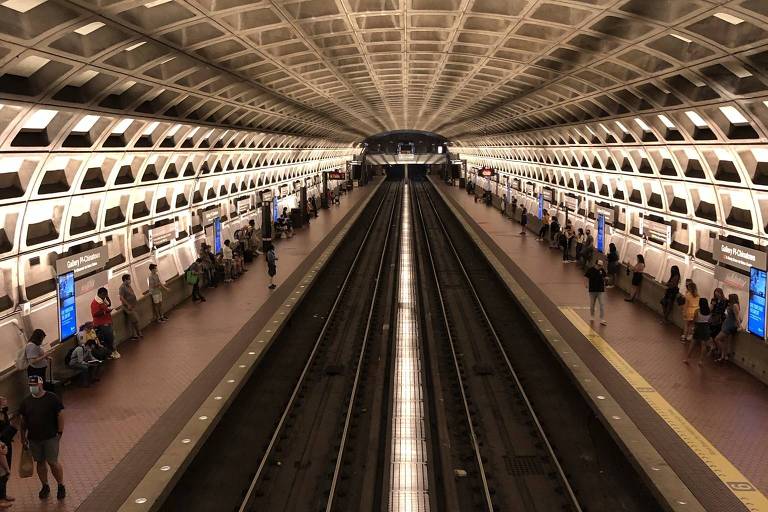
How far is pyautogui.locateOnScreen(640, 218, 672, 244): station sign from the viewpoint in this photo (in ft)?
52.4

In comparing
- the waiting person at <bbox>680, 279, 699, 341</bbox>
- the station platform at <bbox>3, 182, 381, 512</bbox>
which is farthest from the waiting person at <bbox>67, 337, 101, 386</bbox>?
the waiting person at <bbox>680, 279, 699, 341</bbox>

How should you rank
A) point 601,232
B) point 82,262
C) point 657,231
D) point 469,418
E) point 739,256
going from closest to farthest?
1. point 469,418
2. point 739,256
3. point 82,262
4. point 657,231
5. point 601,232

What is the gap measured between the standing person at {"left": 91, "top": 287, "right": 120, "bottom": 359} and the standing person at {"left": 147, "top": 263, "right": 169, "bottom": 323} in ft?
6.80

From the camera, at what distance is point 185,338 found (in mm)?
13000

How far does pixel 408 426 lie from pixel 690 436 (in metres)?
3.90

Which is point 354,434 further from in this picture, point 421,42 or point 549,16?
point 421,42

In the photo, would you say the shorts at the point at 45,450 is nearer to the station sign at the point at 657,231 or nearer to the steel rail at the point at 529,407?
the steel rail at the point at 529,407

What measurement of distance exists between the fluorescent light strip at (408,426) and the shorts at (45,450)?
3.69 m

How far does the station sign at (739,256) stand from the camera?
34.9 ft

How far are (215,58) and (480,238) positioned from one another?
61.3ft

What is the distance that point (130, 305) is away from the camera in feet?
41.5

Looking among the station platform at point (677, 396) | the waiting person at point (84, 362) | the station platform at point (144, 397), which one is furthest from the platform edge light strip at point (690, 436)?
→ the waiting person at point (84, 362)

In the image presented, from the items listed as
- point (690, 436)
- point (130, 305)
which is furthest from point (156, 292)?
point (690, 436)

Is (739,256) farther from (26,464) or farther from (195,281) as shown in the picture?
(195,281)
